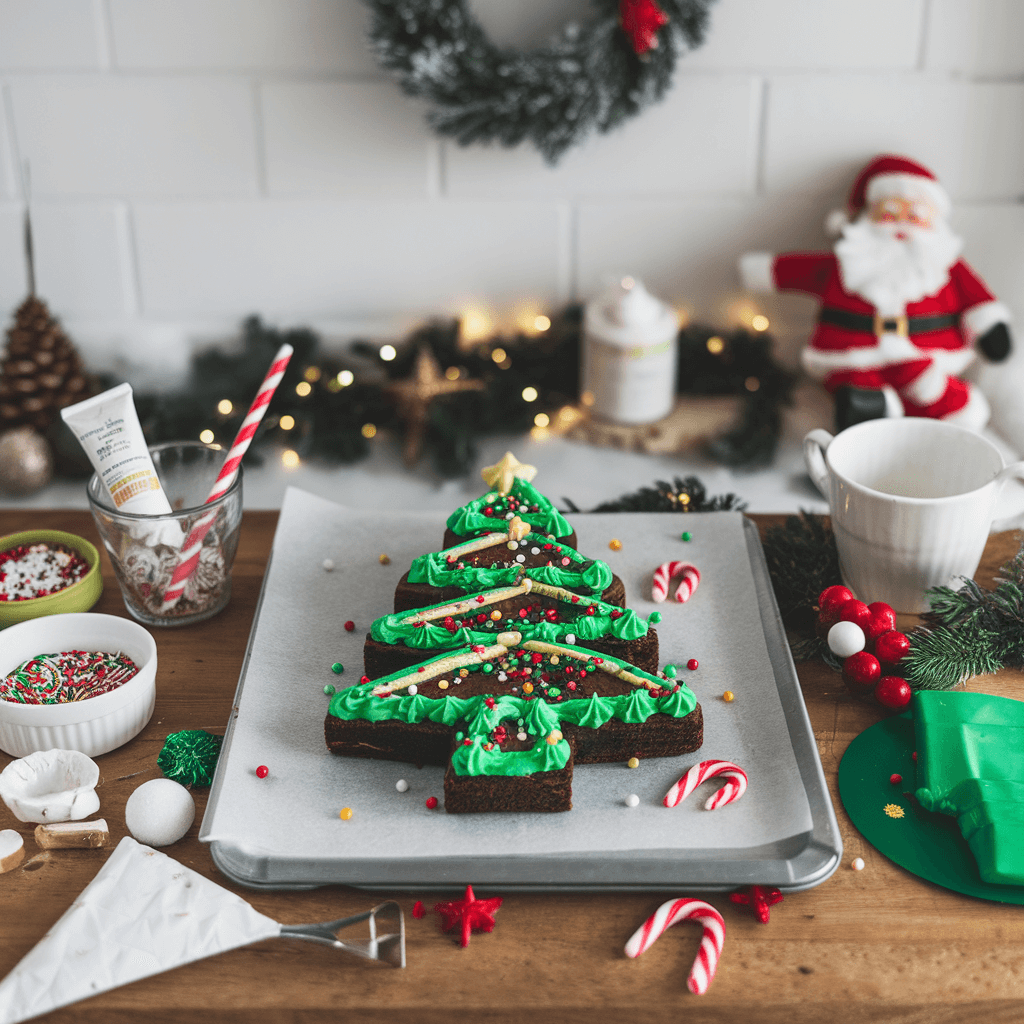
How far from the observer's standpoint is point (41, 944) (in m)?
0.74

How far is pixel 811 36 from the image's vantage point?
1.85 metres

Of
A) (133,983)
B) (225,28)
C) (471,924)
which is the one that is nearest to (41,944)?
(133,983)

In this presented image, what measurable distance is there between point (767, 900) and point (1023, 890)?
189 mm

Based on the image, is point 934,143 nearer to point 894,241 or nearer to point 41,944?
point 894,241

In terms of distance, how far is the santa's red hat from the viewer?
1.79 metres

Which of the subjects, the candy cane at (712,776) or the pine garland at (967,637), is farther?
the pine garland at (967,637)

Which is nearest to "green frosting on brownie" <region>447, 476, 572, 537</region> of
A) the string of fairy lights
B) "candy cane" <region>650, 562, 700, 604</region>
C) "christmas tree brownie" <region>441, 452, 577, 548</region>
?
"christmas tree brownie" <region>441, 452, 577, 548</region>

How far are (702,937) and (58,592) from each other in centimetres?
70

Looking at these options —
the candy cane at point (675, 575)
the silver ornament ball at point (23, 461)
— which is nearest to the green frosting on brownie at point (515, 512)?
the candy cane at point (675, 575)

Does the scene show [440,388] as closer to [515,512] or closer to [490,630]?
[515,512]

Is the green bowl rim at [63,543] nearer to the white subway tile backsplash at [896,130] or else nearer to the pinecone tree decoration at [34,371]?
the pinecone tree decoration at [34,371]

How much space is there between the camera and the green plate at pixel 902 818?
2.64 ft

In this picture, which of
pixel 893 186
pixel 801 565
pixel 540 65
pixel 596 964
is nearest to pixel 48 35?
pixel 540 65

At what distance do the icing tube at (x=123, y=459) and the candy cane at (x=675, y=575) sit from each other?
0.49m
